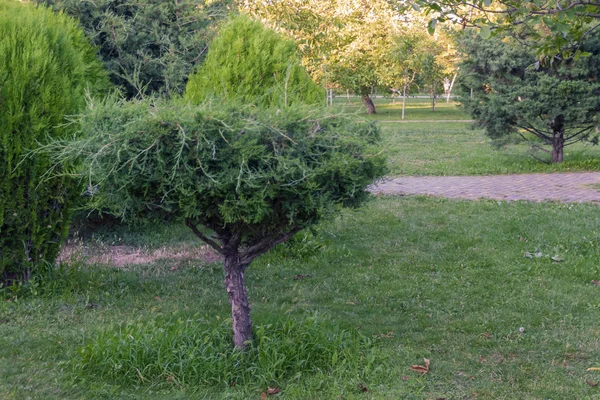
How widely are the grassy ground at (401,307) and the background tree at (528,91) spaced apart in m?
4.76

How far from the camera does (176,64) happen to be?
715 centimetres

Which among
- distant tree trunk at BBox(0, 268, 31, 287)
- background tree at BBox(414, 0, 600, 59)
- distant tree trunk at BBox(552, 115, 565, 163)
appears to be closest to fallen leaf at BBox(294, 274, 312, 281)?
distant tree trunk at BBox(0, 268, 31, 287)

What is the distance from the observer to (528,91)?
40.7 feet

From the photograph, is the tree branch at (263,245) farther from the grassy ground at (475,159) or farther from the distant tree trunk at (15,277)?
the grassy ground at (475,159)

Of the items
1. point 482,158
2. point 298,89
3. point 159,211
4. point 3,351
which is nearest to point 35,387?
point 3,351

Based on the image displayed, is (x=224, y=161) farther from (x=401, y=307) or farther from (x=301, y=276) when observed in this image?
(x=301, y=276)

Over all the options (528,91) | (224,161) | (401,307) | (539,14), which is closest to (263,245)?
(224,161)

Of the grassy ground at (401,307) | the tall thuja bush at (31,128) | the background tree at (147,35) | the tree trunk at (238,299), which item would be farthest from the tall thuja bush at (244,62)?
the tree trunk at (238,299)

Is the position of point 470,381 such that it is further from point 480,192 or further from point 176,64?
point 480,192

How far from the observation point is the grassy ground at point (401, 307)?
3.81 meters

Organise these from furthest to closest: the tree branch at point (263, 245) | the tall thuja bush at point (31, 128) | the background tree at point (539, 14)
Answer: the tall thuja bush at point (31, 128), the background tree at point (539, 14), the tree branch at point (263, 245)

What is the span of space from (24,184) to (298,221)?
272 cm

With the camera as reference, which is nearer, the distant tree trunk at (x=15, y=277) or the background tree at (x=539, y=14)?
the background tree at (x=539, y=14)

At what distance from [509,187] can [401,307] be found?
667cm
